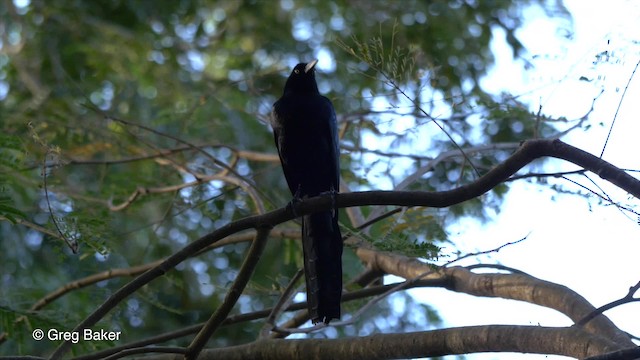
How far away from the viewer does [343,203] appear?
3771mm

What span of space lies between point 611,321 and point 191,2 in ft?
26.3

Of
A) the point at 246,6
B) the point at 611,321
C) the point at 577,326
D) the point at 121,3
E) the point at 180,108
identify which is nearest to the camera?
the point at 577,326

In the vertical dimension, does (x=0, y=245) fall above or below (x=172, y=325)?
above

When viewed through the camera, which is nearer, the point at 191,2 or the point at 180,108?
the point at 180,108

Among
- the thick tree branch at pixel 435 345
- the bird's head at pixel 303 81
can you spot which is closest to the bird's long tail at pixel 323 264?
the thick tree branch at pixel 435 345

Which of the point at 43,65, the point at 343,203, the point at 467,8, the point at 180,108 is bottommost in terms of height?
the point at 343,203

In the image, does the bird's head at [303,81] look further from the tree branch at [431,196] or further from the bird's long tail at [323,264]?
the tree branch at [431,196]

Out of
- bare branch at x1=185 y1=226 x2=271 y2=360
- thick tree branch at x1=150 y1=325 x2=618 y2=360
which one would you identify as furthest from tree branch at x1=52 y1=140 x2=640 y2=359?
thick tree branch at x1=150 y1=325 x2=618 y2=360

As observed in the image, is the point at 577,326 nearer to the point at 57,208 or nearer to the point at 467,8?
the point at 57,208

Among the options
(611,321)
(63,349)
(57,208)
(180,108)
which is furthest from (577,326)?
(180,108)

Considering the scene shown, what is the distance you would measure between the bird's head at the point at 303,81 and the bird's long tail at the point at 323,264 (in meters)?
1.06

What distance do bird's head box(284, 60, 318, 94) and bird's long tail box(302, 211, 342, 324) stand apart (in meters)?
1.06

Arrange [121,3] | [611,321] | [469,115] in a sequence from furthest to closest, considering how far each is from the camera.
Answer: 1. [121,3]
2. [469,115]
3. [611,321]

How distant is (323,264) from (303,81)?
1.54 m
